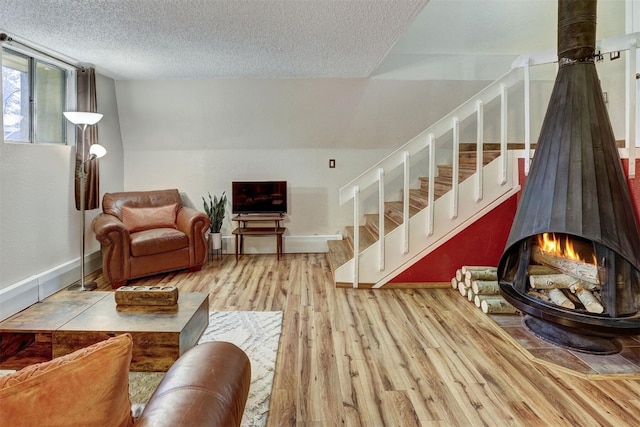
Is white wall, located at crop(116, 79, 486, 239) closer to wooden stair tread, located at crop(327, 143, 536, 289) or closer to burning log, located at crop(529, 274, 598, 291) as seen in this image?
wooden stair tread, located at crop(327, 143, 536, 289)

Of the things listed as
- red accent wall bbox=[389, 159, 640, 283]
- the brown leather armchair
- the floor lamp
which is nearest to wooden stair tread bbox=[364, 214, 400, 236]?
red accent wall bbox=[389, 159, 640, 283]

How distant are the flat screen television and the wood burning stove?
10.2 feet

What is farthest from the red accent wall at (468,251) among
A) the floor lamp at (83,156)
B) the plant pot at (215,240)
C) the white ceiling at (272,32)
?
the floor lamp at (83,156)

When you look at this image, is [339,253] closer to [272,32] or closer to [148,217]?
[148,217]

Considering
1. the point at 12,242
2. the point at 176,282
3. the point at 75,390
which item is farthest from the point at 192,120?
the point at 75,390

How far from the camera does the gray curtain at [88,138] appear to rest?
402 cm

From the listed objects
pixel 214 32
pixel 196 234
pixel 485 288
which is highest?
A: pixel 214 32

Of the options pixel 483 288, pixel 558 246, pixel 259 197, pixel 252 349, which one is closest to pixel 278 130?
pixel 259 197

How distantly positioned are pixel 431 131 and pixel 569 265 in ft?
5.66

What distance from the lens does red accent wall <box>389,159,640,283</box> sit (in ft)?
12.6

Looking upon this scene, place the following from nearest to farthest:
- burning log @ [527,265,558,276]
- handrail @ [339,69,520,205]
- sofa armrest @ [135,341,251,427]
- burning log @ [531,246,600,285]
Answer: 1. sofa armrest @ [135,341,251,427]
2. burning log @ [531,246,600,285]
3. burning log @ [527,265,558,276]
4. handrail @ [339,69,520,205]

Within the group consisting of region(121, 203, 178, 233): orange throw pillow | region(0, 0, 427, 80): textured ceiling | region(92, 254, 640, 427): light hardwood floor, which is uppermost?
region(0, 0, 427, 80): textured ceiling

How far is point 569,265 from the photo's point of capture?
256cm

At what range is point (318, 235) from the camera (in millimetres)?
5555
